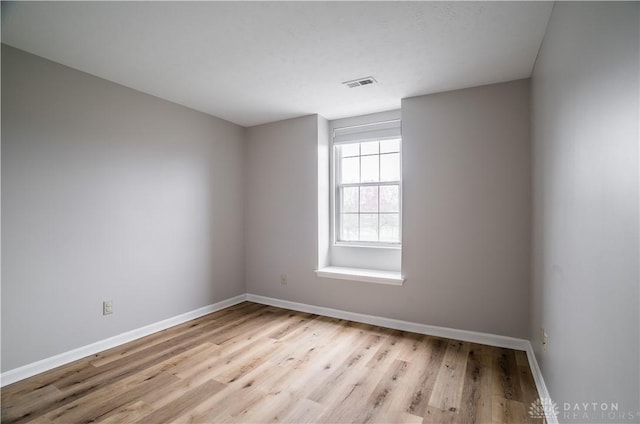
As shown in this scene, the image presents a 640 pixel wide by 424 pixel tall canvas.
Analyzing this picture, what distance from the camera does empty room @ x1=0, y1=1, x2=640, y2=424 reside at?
1428 mm

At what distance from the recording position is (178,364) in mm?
2576

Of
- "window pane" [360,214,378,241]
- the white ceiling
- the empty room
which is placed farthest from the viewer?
"window pane" [360,214,378,241]

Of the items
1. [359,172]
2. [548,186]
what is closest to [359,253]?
[359,172]

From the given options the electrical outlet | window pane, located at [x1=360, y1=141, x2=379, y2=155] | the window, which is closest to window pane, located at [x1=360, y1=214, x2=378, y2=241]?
the window

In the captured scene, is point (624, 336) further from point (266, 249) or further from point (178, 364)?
point (266, 249)

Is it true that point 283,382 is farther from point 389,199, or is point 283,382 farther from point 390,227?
point 389,199

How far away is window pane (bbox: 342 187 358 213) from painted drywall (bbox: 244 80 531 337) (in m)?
0.44

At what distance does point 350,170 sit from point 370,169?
0.95 ft

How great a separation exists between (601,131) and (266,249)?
12.2ft

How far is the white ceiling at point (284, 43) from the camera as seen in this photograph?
1.90m

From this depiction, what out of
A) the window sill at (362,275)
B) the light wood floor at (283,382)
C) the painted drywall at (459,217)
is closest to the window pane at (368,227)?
the window sill at (362,275)

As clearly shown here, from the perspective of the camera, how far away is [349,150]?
4.11 m

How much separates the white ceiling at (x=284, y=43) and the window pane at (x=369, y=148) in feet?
2.62

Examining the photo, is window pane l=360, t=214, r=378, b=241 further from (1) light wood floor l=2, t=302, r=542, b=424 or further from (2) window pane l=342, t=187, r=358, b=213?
(1) light wood floor l=2, t=302, r=542, b=424
